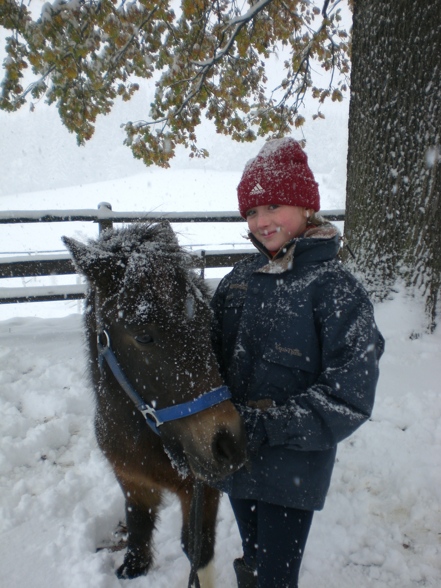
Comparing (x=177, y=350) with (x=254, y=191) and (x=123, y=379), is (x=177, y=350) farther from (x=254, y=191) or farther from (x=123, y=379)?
(x=254, y=191)

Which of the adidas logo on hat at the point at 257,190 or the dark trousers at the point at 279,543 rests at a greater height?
the adidas logo on hat at the point at 257,190

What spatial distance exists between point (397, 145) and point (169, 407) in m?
3.28

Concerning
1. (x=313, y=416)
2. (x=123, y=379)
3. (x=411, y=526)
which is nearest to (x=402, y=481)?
(x=411, y=526)

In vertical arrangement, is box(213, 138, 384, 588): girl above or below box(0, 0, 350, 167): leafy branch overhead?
below

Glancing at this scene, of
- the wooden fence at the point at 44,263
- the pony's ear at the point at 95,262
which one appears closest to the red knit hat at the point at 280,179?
the pony's ear at the point at 95,262

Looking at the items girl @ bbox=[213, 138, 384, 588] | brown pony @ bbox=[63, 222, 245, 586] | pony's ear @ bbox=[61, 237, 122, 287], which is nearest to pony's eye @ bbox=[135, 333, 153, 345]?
brown pony @ bbox=[63, 222, 245, 586]

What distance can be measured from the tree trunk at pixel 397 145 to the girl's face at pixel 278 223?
2.33m

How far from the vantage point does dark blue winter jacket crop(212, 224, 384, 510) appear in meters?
1.30

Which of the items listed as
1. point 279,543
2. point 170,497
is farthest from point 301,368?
point 170,497

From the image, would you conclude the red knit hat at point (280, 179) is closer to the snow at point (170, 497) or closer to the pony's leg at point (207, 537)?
the snow at point (170, 497)

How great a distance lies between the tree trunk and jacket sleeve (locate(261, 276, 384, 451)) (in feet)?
8.19

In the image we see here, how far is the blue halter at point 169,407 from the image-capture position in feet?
4.32

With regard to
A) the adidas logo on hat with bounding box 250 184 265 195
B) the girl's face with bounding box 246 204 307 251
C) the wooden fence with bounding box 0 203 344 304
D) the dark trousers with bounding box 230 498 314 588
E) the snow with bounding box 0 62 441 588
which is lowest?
the snow with bounding box 0 62 441 588

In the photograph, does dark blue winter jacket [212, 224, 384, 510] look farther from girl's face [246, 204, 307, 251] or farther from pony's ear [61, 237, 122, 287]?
pony's ear [61, 237, 122, 287]
